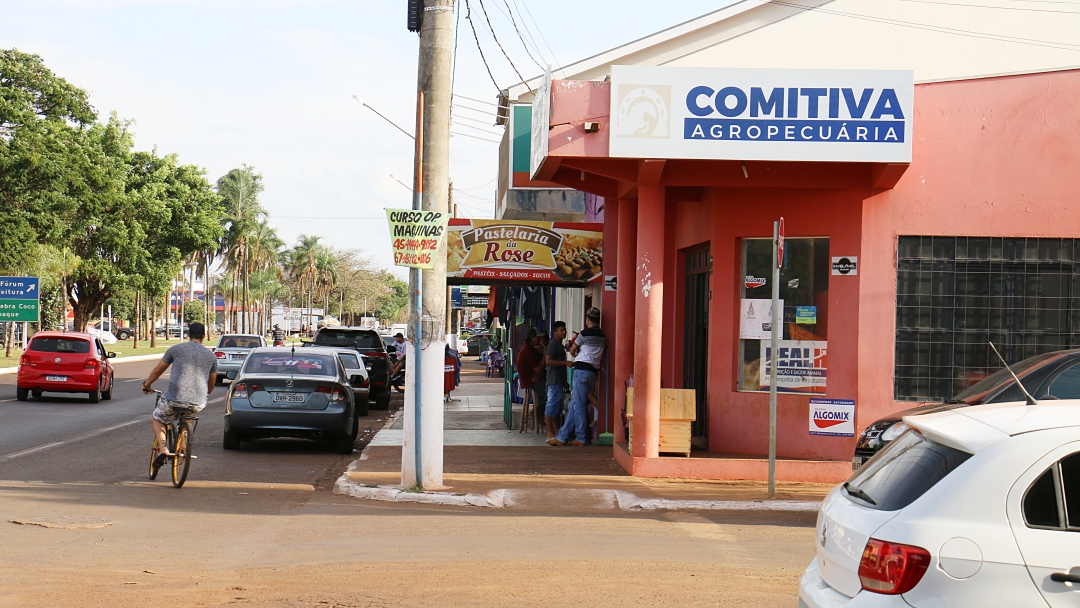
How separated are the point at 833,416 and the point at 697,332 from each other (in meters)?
2.82

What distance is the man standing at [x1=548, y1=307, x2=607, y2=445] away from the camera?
1520 centimetres

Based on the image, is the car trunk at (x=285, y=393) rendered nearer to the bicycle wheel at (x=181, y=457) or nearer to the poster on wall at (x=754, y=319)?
the bicycle wheel at (x=181, y=457)

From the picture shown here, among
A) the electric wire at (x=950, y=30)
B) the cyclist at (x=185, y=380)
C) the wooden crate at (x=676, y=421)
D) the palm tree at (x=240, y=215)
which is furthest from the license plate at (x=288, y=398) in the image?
the palm tree at (x=240, y=215)

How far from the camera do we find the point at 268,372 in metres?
14.7

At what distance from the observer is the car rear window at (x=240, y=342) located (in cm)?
3159

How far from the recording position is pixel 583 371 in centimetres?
1524

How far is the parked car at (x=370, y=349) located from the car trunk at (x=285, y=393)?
9.63m

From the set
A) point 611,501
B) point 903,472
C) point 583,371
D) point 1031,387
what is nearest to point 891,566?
point 903,472

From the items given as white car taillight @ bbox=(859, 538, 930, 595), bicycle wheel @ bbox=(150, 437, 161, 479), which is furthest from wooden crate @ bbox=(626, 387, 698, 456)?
white car taillight @ bbox=(859, 538, 930, 595)

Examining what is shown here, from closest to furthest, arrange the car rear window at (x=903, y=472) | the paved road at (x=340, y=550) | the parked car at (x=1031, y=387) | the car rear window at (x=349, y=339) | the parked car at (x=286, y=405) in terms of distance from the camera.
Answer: the car rear window at (x=903, y=472) < the paved road at (x=340, y=550) < the parked car at (x=1031, y=387) < the parked car at (x=286, y=405) < the car rear window at (x=349, y=339)

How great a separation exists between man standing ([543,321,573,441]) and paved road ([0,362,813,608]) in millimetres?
4671

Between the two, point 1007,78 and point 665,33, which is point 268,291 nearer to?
point 665,33

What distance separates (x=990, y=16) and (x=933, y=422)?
988 inches

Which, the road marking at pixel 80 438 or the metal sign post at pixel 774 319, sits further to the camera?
the road marking at pixel 80 438
